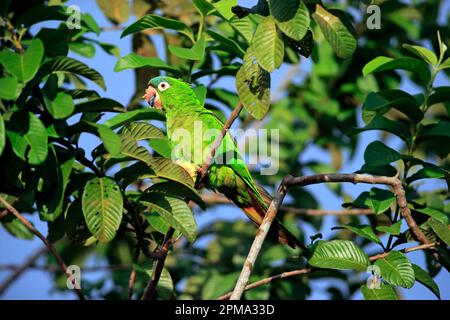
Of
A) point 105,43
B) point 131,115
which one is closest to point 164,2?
point 105,43

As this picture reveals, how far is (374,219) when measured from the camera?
12.8 ft

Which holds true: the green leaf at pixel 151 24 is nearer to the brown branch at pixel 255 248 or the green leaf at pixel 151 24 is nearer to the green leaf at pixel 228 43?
the green leaf at pixel 228 43

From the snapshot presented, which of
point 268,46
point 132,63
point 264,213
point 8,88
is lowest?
point 264,213

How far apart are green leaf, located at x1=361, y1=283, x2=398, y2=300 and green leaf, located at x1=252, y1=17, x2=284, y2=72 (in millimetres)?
1122

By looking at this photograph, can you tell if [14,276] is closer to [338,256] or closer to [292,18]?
[338,256]

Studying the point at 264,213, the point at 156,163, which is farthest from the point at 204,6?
the point at 264,213

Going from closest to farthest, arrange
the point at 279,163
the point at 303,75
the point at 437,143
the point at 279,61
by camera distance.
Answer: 1. the point at 279,61
2. the point at 437,143
3. the point at 279,163
4. the point at 303,75

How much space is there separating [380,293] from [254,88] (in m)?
1.11

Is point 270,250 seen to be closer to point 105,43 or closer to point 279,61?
point 105,43

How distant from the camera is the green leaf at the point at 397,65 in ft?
10.8

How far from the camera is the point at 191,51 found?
325cm

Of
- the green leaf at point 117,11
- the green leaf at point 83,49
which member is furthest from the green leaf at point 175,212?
the green leaf at point 117,11

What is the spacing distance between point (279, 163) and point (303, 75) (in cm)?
108

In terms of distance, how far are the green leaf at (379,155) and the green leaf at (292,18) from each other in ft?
2.89
